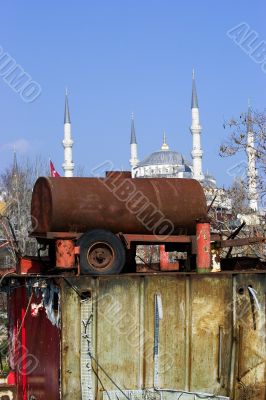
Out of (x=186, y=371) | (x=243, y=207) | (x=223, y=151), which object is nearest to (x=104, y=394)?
(x=186, y=371)

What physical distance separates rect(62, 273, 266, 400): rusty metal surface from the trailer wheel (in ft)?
1.80

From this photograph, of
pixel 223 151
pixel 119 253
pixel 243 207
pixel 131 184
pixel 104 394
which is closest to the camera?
pixel 104 394

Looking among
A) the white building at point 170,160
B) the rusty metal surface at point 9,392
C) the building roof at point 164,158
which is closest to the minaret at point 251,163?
the rusty metal surface at point 9,392

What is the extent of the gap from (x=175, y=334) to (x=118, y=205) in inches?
73.0

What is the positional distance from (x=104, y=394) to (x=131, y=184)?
2.70 m

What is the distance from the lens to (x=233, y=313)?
7184 mm

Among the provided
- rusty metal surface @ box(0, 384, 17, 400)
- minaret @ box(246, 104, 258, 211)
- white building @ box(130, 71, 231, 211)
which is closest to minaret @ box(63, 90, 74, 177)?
white building @ box(130, 71, 231, 211)

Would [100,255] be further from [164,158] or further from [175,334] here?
[164,158]

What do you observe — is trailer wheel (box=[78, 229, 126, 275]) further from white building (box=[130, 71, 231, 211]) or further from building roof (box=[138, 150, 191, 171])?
building roof (box=[138, 150, 191, 171])

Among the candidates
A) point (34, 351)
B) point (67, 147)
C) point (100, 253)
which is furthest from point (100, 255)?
point (67, 147)

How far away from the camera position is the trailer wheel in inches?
295

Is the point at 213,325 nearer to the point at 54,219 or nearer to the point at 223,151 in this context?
the point at 54,219

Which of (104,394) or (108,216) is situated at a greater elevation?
(108,216)

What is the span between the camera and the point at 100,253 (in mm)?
7555
